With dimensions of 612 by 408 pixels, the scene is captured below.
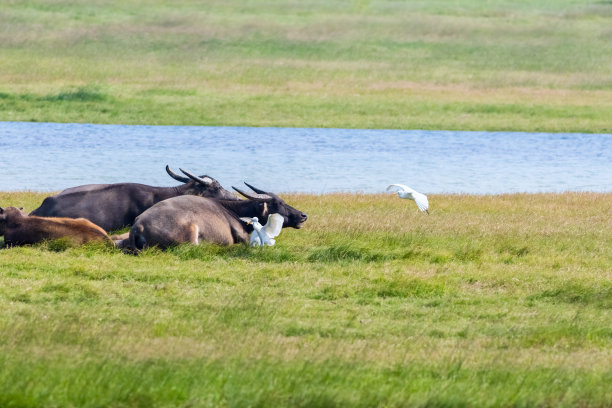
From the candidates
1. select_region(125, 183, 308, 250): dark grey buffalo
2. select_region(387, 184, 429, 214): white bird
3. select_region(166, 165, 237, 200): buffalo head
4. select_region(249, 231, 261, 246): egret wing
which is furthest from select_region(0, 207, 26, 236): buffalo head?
select_region(387, 184, 429, 214): white bird

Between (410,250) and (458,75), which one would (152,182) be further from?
(458,75)

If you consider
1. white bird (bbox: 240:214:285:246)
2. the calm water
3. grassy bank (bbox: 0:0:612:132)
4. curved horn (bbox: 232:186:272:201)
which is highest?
curved horn (bbox: 232:186:272:201)

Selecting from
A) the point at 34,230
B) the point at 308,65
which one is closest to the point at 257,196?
the point at 34,230

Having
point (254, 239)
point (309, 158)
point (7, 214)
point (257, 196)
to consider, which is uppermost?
point (7, 214)

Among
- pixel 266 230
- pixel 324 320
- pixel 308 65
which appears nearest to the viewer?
pixel 324 320

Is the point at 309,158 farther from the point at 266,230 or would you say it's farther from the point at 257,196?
the point at 266,230

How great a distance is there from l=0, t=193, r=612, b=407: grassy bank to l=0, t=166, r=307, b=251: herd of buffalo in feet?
0.94

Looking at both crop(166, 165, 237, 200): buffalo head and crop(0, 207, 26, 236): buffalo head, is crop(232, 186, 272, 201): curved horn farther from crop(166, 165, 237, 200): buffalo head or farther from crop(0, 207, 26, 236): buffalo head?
crop(0, 207, 26, 236): buffalo head

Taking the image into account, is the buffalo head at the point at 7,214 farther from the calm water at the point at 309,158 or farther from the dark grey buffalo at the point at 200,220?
the calm water at the point at 309,158

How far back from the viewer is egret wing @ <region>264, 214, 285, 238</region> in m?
13.8

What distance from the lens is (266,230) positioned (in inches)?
546

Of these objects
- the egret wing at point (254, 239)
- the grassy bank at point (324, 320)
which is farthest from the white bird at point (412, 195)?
the egret wing at point (254, 239)

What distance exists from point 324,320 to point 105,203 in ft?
19.1

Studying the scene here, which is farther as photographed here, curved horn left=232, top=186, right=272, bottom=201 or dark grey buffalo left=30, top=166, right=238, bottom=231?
curved horn left=232, top=186, right=272, bottom=201
